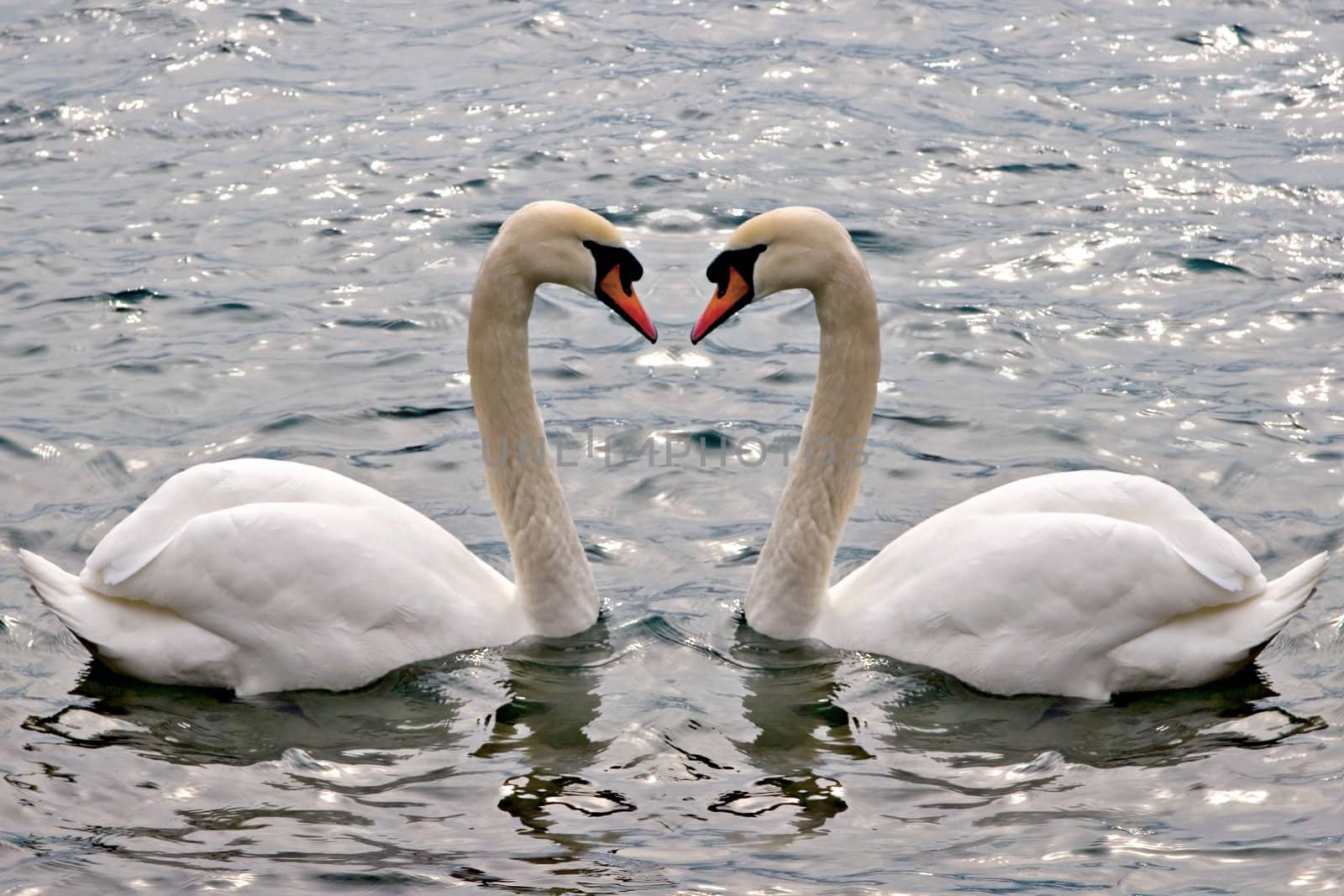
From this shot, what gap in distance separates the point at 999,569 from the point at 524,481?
6.93 feet

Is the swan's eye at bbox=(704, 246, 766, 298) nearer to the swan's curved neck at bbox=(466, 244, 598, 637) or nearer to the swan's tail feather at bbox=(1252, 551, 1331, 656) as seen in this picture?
the swan's curved neck at bbox=(466, 244, 598, 637)

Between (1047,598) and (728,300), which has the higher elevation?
(728,300)

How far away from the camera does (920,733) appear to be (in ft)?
24.2

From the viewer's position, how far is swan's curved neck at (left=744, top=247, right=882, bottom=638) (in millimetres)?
7961

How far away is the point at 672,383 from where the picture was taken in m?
11.3

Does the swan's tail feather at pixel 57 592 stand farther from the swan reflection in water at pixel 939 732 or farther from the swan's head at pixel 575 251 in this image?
the swan reflection in water at pixel 939 732

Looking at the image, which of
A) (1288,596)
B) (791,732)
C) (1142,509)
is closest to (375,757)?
(791,732)

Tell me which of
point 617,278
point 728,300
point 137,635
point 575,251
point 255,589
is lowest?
point 137,635

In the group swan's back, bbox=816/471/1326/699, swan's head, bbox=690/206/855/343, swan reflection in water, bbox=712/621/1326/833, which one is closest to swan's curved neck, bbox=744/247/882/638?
swan's head, bbox=690/206/855/343

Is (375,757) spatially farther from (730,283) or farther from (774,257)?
(774,257)

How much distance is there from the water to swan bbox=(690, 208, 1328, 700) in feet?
0.58

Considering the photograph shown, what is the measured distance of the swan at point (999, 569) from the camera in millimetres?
7379

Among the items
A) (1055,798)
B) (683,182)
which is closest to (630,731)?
(1055,798)

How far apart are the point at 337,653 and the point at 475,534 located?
1.92 m
